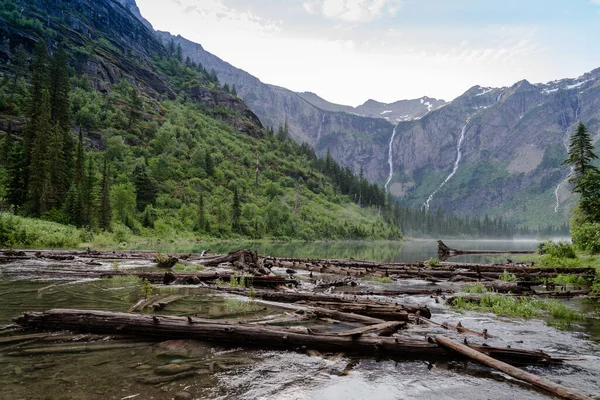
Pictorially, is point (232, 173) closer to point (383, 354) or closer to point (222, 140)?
point (222, 140)

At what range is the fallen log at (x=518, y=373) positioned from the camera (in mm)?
5723

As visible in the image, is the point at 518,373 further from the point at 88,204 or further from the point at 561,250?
the point at 88,204

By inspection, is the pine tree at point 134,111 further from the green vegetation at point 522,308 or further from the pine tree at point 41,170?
the green vegetation at point 522,308

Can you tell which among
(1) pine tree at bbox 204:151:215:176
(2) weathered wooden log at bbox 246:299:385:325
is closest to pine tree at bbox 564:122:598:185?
(2) weathered wooden log at bbox 246:299:385:325

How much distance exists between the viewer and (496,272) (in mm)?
24312

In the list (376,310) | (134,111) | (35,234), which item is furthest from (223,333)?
(134,111)

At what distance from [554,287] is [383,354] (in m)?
17.3

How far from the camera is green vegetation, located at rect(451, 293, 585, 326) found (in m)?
13.6

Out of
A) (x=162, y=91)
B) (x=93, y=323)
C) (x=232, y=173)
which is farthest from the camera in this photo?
(x=162, y=91)

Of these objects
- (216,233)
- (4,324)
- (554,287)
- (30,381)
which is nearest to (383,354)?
(30,381)

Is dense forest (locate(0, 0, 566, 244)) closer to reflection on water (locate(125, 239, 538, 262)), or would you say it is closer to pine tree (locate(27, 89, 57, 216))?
pine tree (locate(27, 89, 57, 216))

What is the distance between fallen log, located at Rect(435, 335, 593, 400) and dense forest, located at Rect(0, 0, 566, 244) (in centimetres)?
4307

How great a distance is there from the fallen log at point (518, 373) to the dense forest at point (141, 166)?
141 ft

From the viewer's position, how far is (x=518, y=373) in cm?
670
